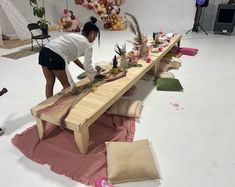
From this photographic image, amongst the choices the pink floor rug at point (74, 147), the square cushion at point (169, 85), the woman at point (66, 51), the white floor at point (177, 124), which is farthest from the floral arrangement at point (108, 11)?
the pink floor rug at point (74, 147)

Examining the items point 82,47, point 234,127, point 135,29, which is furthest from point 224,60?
point 82,47

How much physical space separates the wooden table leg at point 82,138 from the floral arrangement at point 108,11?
5222 mm

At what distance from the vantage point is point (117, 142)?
1729mm

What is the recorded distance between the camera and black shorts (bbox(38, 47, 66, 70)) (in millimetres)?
1942

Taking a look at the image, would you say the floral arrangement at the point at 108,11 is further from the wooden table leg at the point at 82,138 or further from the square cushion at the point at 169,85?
the wooden table leg at the point at 82,138

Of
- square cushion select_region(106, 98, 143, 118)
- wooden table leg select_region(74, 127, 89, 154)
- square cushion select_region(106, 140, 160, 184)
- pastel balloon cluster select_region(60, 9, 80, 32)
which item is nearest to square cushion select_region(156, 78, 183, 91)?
square cushion select_region(106, 98, 143, 118)

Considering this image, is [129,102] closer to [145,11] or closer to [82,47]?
[82,47]

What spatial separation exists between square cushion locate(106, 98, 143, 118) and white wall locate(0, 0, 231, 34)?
4643 millimetres

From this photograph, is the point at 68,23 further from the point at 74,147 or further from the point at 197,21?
the point at 74,147

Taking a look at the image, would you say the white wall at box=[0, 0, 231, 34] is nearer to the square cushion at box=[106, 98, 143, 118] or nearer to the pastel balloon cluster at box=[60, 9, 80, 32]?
the pastel balloon cluster at box=[60, 9, 80, 32]

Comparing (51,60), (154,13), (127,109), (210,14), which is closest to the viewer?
(51,60)

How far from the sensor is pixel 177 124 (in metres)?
2.09

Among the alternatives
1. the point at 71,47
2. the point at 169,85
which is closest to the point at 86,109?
the point at 71,47

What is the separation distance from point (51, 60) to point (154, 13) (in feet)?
17.8
